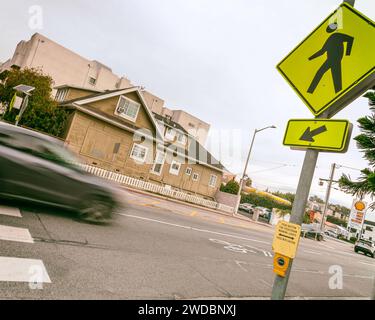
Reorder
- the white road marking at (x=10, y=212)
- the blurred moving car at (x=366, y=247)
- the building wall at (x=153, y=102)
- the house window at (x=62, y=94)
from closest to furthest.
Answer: the white road marking at (x=10, y=212) → the house window at (x=62, y=94) → the blurred moving car at (x=366, y=247) → the building wall at (x=153, y=102)

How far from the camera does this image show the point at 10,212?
568 centimetres

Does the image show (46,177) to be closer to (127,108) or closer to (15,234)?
(15,234)

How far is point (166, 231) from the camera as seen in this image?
341 inches

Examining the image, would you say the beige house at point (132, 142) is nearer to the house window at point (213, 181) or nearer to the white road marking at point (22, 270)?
the house window at point (213, 181)

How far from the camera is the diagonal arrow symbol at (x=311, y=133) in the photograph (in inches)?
93.9

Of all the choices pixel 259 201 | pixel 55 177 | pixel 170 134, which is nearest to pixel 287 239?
pixel 55 177

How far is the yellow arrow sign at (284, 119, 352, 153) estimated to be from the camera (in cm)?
225

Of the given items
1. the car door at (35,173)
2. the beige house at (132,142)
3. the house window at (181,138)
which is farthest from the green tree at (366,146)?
the house window at (181,138)

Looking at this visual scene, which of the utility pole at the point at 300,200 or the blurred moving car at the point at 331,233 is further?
the blurred moving car at the point at 331,233

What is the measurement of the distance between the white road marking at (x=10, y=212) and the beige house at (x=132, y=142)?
16611 millimetres

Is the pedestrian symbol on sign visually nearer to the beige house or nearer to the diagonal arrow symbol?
the diagonal arrow symbol
